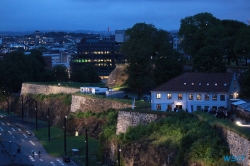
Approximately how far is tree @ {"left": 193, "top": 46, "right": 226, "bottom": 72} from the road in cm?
1537

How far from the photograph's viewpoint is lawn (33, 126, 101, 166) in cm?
3747

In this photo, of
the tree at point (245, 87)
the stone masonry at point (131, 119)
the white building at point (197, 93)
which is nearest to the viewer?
the stone masonry at point (131, 119)

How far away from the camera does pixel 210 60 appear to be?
4494cm

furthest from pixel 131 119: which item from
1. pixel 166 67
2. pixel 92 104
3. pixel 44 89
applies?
pixel 44 89

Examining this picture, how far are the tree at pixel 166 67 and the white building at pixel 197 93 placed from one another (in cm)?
717

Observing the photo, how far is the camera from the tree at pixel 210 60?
44344 millimetres

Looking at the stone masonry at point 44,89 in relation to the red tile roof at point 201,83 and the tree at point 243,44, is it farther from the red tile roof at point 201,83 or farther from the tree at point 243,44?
the red tile roof at point 201,83

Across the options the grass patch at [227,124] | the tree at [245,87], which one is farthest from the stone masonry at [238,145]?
the tree at [245,87]

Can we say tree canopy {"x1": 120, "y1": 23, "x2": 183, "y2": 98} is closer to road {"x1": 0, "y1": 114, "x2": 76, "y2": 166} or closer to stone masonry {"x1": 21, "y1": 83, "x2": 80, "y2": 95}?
stone masonry {"x1": 21, "y1": 83, "x2": 80, "y2": 95}

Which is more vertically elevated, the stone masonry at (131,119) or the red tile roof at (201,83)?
the red tile roof at (201,83)

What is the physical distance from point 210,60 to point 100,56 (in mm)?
66653

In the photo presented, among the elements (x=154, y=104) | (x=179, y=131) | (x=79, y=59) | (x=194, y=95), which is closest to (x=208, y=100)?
(x=194, y=95)

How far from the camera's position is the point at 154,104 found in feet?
Result: 128

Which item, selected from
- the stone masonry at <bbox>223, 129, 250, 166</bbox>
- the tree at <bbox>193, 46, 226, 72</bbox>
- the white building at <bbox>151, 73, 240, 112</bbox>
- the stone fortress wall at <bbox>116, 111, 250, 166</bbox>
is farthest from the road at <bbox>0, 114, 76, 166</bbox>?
the tree at <bbox>193, 46, 226, 72</bbox>
